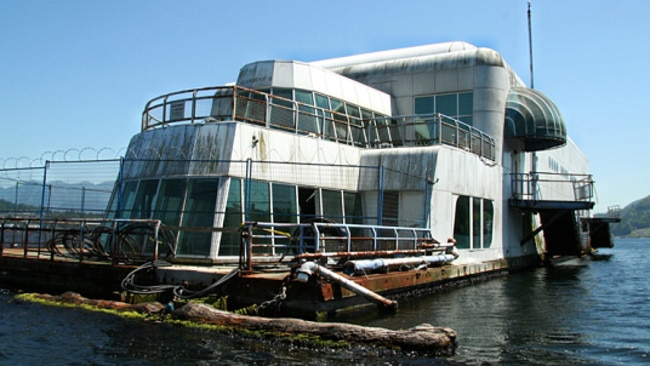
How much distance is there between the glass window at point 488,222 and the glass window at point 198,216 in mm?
12739

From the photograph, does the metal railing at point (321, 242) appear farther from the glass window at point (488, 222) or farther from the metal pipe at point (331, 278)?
the glass window at point (488, 222)

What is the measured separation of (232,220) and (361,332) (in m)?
6.79

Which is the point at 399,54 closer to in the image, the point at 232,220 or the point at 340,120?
the point at 340,120

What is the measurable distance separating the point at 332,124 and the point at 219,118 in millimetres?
4503

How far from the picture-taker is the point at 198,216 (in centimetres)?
1555

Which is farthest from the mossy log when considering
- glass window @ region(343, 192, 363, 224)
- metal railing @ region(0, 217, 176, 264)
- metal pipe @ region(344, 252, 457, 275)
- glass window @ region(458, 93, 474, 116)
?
glass window @ region(458, 93, 474, 116)

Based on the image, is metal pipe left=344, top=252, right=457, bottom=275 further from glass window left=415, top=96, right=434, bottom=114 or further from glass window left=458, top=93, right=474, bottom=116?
glass window left=415, top=96, right=434, bottom=114

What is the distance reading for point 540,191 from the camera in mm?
33094

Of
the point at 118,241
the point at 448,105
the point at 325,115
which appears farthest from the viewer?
the point at 448,105

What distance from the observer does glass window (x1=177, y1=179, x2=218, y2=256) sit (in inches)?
593

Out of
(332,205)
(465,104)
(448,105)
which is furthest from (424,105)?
(332,205)

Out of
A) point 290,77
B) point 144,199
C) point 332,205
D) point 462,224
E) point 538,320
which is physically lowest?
point 538,320

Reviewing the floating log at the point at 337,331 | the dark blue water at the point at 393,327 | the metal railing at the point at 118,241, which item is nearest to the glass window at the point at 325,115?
the dark blue water at the point at 393,327

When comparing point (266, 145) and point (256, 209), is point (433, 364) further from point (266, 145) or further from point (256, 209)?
point (266, 145)
